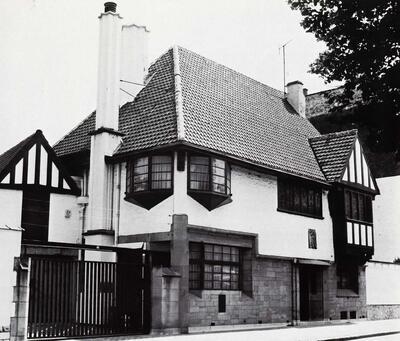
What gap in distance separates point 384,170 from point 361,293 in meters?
9.11

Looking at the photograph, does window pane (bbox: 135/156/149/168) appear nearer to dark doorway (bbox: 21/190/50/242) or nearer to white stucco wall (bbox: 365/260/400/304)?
dark doorway (bbox: 21/190/50/242)

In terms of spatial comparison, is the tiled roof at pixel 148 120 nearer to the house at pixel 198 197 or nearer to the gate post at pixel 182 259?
the house at pixel 198 197

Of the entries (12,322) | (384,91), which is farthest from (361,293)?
(12,322)

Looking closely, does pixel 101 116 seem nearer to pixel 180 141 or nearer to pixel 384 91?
pixel 180 141

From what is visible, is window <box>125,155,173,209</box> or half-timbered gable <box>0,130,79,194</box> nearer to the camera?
window <box>125,155,173,209</box>

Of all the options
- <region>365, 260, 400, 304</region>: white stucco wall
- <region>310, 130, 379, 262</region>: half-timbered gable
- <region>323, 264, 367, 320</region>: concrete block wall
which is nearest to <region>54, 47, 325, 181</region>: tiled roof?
<region>310, 130, 379, 262</region>: half-timbered gable

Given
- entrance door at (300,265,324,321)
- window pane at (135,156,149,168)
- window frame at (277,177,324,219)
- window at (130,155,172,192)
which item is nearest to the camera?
window at (130,155,172,192)

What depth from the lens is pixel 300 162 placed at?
2519 cm

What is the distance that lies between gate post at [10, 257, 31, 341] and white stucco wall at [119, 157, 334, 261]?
232 inches

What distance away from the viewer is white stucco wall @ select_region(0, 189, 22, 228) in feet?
67.4

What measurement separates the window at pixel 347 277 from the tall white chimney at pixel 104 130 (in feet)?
35.7

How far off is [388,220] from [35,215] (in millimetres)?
19588

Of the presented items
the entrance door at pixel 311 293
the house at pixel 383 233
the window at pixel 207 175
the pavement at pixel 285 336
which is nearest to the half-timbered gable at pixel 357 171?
the house at pixel 383 233

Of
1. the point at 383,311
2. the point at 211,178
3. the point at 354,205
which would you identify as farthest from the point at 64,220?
the point at 383,311
